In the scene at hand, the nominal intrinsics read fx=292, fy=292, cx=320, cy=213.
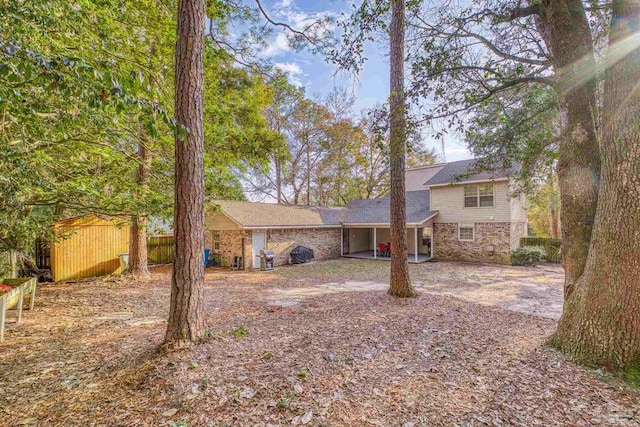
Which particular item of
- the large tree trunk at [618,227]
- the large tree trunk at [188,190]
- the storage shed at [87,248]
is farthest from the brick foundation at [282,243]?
the large tree trunk at [618,227]

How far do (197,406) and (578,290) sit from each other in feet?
15.5

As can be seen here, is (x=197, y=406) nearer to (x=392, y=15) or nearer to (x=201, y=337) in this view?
(x=201, y=337)

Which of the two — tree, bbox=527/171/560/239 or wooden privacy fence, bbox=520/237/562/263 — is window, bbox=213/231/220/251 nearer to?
wooden privacy fence, bbox=520/237/562/263

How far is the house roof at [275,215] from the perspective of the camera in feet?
47.1

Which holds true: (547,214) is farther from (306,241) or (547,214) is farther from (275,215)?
(275,215)

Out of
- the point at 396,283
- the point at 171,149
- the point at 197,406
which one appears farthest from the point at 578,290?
the point at 171,149

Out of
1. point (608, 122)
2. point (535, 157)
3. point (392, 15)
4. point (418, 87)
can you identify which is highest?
point (392, 15)

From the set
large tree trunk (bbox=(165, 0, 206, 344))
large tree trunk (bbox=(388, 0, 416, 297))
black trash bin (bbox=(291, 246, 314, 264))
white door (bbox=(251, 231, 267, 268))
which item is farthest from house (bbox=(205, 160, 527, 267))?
large tree trunk (bbox=(165, 0, 206, 344))

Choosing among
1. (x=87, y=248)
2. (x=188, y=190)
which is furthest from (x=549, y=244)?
(x=87, y=248)

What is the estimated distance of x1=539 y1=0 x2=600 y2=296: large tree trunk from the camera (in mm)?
3975

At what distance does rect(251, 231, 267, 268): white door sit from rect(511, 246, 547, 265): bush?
12512 millimetres

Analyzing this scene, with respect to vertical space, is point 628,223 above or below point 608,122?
below

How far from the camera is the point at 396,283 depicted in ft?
24.9

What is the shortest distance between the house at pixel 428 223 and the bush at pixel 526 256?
366 millimetres
